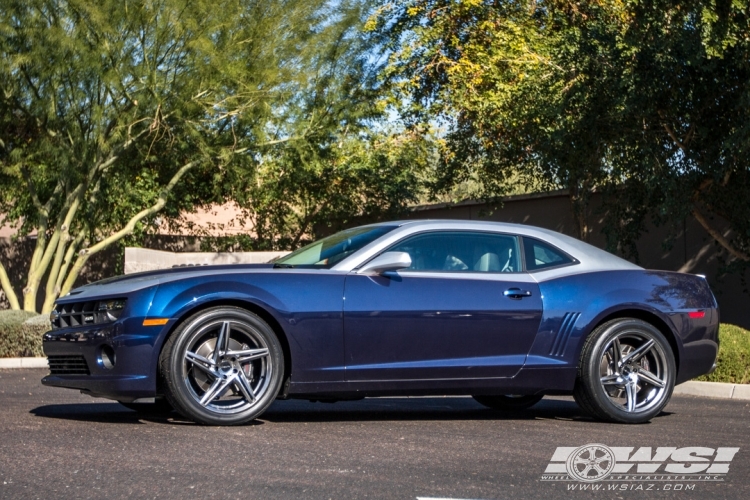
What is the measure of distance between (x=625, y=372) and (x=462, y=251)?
1516 mm

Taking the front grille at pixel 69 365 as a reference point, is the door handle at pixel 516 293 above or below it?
above

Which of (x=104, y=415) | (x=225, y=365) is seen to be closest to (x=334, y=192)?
(x=104, y=415)

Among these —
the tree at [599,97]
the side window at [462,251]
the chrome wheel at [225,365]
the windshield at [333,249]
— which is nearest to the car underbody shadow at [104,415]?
the chrome wheel at [225,365]

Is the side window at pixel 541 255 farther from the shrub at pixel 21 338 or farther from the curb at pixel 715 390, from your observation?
the shrub at pixel 21 338

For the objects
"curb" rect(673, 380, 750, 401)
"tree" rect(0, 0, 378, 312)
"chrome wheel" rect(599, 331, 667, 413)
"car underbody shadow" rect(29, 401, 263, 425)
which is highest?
"tree" rect(0, 0, 378, 312)

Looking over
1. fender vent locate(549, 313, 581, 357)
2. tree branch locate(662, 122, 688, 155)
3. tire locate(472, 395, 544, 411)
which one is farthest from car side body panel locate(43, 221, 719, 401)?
tree branch locate(662, 122, 688, 155)

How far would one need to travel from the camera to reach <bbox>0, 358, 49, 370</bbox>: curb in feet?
46.0

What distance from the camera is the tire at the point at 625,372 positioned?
24.9ft

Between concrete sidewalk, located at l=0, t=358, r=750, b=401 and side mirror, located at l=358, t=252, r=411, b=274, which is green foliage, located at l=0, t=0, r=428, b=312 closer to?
concrete sidewalk, located at l=0, t=358, r=750, b=401

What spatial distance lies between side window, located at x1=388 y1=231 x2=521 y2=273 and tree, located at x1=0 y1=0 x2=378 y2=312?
404 inches

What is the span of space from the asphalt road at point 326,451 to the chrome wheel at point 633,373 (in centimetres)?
25

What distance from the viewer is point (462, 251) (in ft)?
25.1

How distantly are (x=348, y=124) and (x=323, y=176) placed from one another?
136 inches

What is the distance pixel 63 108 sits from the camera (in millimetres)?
17312
